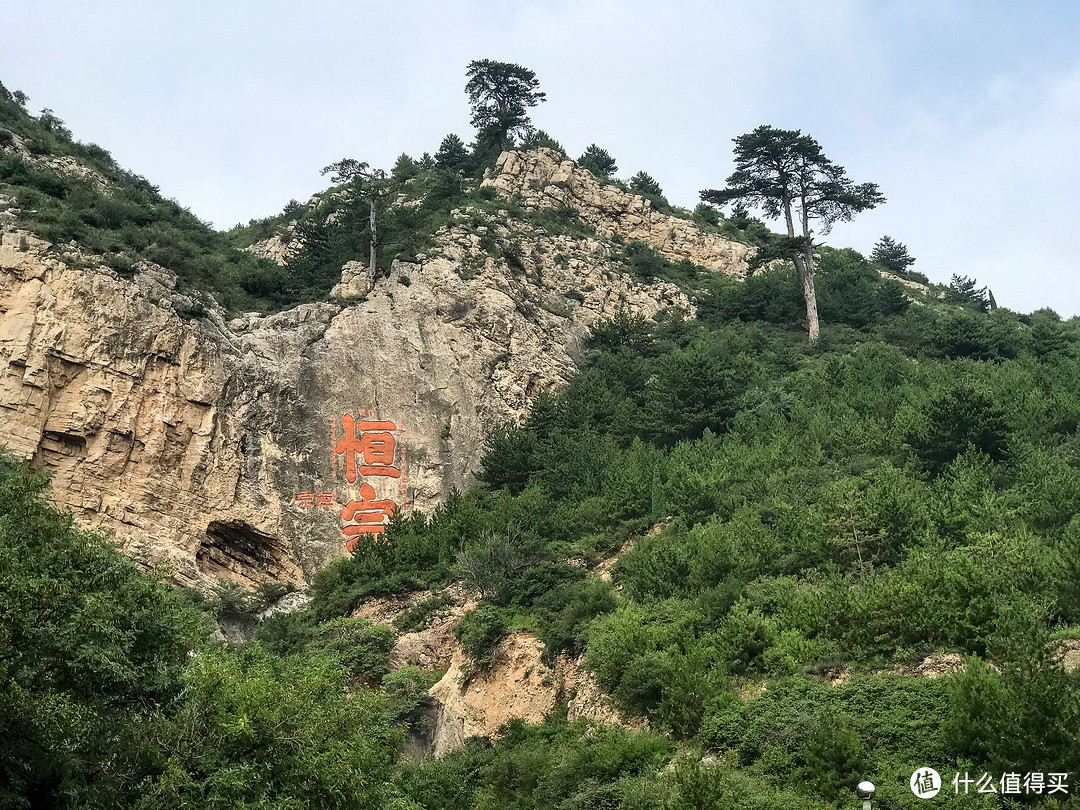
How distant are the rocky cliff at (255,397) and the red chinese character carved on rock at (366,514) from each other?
55mm

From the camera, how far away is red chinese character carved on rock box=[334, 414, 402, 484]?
3241cm

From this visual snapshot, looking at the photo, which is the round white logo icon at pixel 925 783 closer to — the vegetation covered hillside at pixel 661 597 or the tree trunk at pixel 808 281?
the vegetation covered hillside at pixel 661 597

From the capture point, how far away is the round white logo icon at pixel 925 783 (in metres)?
13.5

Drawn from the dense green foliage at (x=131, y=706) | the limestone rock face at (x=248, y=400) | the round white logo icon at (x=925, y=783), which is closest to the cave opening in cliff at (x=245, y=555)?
the limestone rock face at (x=248, y=400)

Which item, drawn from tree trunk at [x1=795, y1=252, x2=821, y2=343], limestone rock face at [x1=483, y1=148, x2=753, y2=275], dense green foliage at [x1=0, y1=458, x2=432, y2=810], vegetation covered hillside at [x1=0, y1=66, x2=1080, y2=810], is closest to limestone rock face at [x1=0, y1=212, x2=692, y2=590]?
vegetation covered hillside at [x1=0, y1=66, x2=1080, y2=810]

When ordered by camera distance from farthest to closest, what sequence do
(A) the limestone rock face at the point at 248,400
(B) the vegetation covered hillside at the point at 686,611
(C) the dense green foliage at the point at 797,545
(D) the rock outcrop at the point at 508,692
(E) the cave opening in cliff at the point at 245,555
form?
1. (E) the cave opening in cliff at the point at 245,555
2. (A) the limestone rock face at the point at 248,400
3. (D) the rock outcrop at the point at 508,692
4. (C) the dense green foliage at the point at 797,545
5. (B) the vegetation covered hillside at the point at 686,611

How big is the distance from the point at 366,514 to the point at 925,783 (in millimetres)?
21695

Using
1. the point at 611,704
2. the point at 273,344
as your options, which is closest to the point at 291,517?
the point at 273,344

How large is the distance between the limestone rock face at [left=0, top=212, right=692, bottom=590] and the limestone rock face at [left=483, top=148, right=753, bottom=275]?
47.4 ft

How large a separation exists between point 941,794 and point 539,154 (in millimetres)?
45585

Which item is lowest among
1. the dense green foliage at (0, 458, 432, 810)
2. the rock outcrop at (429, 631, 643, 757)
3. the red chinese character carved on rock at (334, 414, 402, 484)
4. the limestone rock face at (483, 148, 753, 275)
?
the rock outcrop at (429, 631, 643, 757)

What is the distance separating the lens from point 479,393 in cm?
3531

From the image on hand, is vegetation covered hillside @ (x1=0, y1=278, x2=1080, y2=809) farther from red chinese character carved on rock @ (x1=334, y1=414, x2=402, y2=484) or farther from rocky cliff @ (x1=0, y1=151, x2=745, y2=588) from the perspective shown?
red chinese character carved on rock @ (x1=334, y1=414, x2=402, y2=484)

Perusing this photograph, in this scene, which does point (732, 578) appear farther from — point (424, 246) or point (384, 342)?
point (424, 246)
